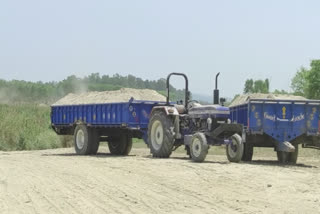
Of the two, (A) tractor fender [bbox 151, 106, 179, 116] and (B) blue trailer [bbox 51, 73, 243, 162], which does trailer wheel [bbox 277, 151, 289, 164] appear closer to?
(B) blue trailer [bbox 51, 73, 243, 162]

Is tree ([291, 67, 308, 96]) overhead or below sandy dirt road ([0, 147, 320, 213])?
overhead

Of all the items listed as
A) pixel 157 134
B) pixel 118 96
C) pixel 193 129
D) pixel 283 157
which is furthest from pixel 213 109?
pixel 118 96

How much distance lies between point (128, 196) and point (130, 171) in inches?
146

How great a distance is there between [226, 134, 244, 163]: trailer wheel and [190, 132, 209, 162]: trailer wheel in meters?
0.70

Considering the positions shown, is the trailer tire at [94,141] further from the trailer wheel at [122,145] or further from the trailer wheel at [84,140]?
the trailer wheel at [122,145]

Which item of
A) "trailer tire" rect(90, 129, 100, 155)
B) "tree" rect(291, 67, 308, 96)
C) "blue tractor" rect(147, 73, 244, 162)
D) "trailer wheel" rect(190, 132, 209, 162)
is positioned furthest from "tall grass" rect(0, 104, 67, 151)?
"tree" rect(291, 67, 308, 96)

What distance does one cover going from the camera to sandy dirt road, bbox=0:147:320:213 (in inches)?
339

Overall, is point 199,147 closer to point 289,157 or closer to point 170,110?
point 170,110

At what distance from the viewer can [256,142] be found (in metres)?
16.1

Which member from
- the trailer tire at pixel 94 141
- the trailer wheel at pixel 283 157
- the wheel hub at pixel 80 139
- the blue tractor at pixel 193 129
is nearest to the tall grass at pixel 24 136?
the wheel hub at pixel 80 139

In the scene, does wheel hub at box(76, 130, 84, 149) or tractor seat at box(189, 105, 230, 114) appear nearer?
tractor seat at box(189, 105, 230, 114)

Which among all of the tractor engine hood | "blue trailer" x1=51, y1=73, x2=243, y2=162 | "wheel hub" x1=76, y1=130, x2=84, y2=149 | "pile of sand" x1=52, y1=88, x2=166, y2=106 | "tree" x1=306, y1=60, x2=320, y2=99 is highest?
"tree" x1=306, y1=60, x2=320, y2=99

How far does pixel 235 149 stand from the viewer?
1523 centimetres

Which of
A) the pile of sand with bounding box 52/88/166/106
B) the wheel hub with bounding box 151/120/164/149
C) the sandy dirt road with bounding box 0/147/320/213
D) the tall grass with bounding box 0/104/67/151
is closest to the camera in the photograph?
the sandy dirt road with bounding box 0/147/320/213
